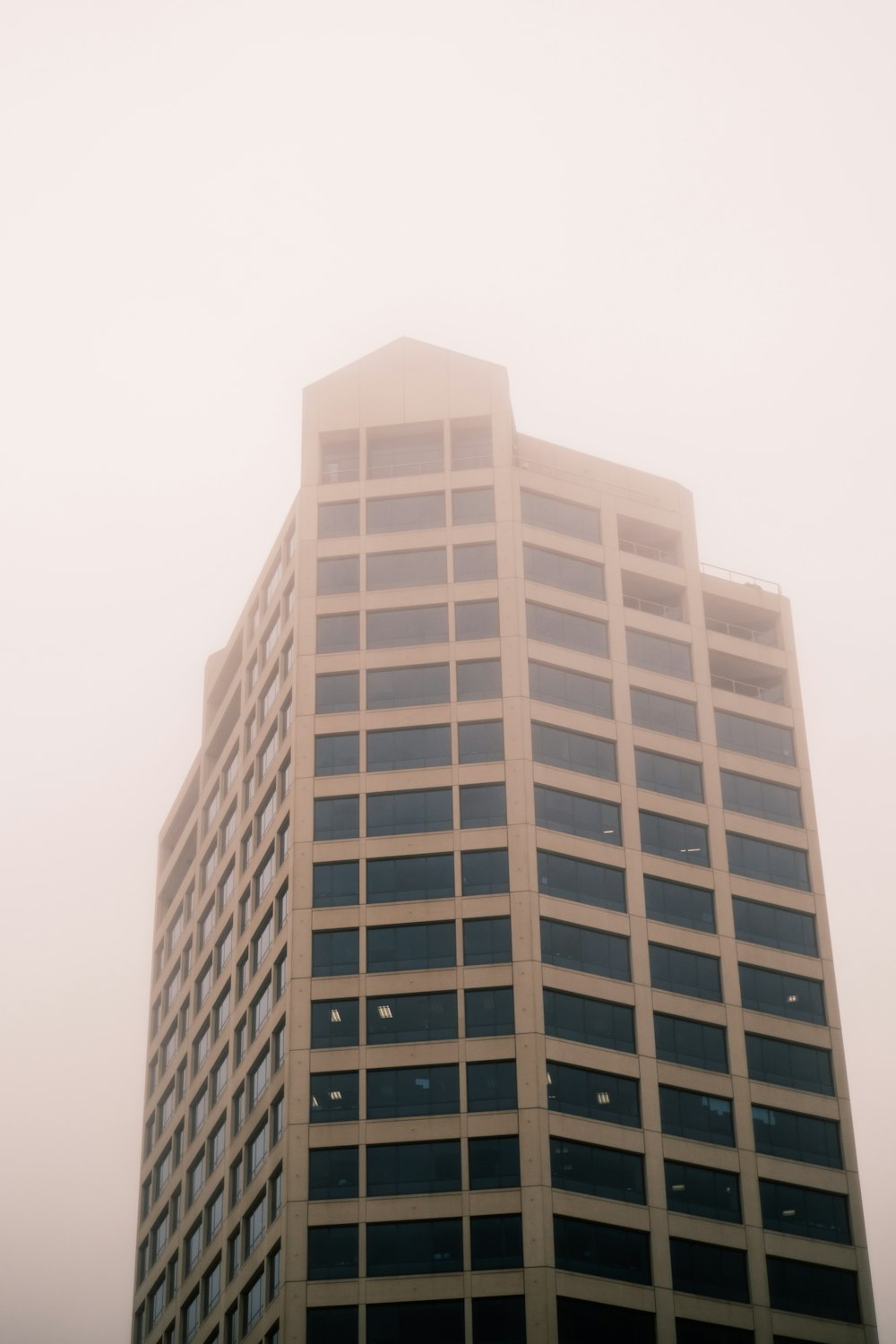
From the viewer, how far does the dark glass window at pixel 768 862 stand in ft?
330

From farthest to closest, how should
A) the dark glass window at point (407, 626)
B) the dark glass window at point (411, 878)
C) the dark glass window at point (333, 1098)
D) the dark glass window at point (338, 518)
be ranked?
the dark glass window at point (338, 518)
the dark glass window at point (407, 626)
the dark glass window at point (411, 878)
the dark glass window at point (333, 1098)

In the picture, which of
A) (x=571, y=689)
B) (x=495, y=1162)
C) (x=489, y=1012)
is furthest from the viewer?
(x=571, y=689)

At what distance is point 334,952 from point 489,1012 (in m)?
8.50

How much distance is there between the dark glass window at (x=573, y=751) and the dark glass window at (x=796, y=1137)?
63.0ft

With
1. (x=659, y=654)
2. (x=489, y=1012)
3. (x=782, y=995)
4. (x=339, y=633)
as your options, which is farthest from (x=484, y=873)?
(x=659, y=654)

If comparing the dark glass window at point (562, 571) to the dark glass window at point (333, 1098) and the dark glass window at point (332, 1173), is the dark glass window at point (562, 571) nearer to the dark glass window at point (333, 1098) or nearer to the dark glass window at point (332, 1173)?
the dark glass window at point (333, 1098)

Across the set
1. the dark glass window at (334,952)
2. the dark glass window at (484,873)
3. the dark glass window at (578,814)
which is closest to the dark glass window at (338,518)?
the dark glass window at (578,814)

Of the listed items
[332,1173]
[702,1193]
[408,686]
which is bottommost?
[702,1193]

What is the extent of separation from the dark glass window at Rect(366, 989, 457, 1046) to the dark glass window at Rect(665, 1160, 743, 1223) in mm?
12701

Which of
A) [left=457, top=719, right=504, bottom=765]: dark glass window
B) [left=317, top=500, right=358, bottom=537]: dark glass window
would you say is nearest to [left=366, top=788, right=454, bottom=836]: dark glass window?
[left=457, top=719, right=504, bottom=765]: dark glass window

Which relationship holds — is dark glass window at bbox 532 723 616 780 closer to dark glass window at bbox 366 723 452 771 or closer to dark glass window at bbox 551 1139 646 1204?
dark glass window at bbox 366 723 452 771

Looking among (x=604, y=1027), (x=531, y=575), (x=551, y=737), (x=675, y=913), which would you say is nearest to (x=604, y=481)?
(x=531, y=575)

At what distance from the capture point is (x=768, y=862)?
101312 mm

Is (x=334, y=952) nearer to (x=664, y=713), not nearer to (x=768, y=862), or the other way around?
(x=664, y=713)
